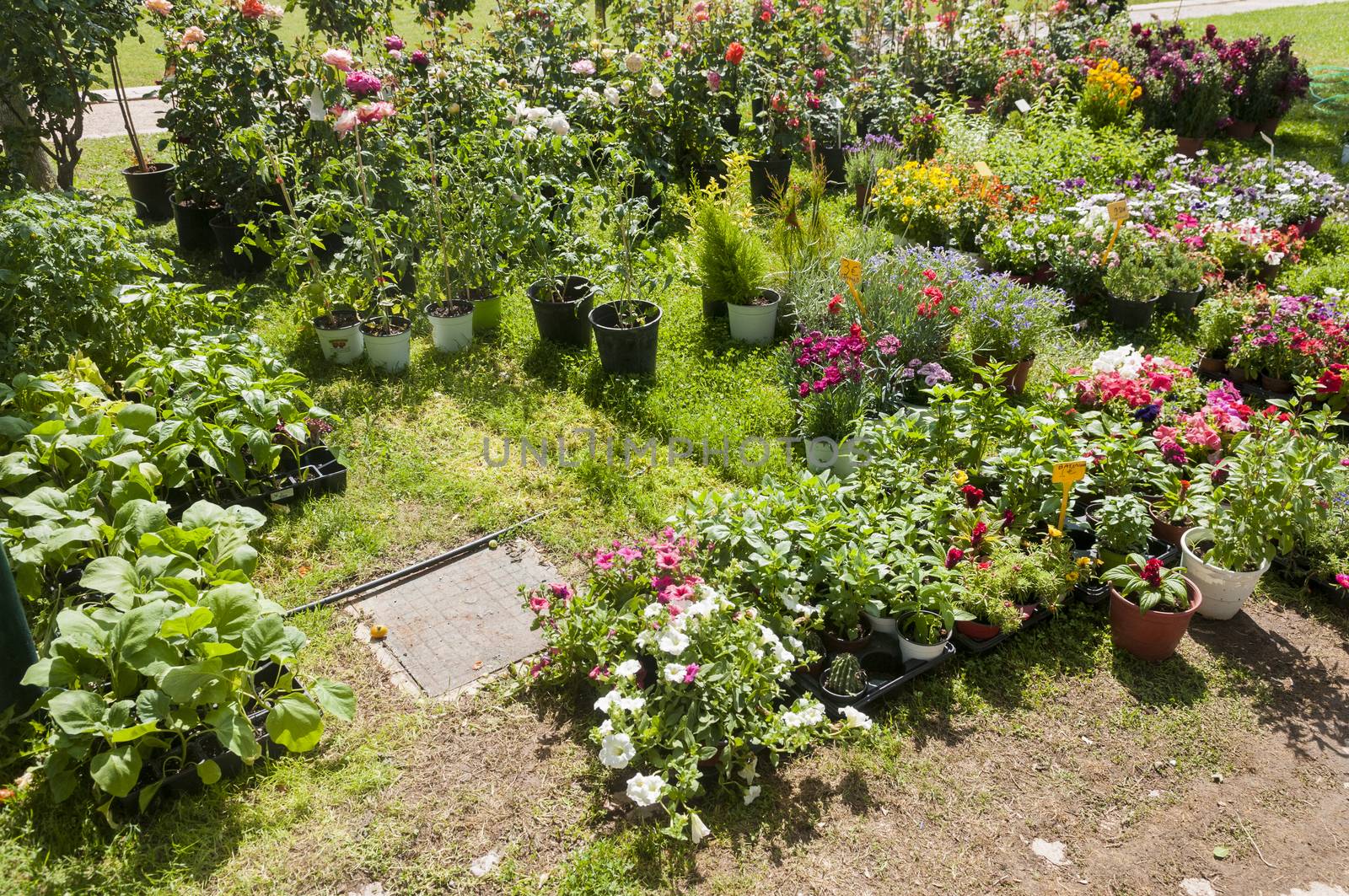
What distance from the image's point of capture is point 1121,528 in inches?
138

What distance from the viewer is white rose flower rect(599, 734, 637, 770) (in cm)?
268

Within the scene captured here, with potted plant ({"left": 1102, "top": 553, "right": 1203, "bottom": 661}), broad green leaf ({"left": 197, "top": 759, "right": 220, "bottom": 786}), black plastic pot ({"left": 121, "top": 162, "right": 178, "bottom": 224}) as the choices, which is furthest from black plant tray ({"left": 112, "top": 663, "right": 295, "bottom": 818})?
black plastic pot ({"left": 121, "top": 162, "right": 178, "bottom": 224})

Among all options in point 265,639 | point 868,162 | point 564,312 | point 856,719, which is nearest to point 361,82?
point 564,312

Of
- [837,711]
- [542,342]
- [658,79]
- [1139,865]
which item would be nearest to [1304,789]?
[1139,865]

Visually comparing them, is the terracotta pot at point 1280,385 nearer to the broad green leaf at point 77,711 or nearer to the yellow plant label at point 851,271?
the yellow plant label at point 851,271

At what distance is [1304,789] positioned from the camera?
2.90m

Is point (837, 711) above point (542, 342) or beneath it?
beneath

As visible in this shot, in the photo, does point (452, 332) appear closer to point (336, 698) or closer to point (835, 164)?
point (336, 698)

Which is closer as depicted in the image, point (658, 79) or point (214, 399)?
point (214, 399)

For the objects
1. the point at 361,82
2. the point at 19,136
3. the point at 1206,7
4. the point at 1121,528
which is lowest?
the point at 1121,528

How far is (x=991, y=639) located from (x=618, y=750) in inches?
59.7

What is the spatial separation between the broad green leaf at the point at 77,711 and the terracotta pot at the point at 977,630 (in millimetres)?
2785

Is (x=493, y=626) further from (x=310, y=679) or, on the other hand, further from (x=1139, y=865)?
(x=1139, y=865)

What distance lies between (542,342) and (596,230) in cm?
182
